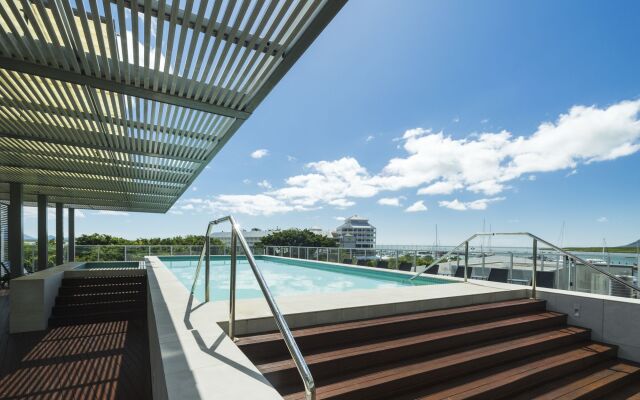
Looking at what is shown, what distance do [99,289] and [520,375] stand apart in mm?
8368

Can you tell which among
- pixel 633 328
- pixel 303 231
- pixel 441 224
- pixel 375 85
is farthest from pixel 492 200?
pixel 633 328

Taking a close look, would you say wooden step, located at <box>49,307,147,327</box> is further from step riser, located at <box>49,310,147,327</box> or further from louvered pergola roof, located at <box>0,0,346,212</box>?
louvered pergola roof, located at <box>0,0,346,212</box>

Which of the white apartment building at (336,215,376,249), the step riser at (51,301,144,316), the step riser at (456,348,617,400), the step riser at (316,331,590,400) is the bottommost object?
the white apartment building at (336,215,376,249)

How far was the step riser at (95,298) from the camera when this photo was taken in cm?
686

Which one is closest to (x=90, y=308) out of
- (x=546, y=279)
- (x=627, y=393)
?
(x=627, y=393)

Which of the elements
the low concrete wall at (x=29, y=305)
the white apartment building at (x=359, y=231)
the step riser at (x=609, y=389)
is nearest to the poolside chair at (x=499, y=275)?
the step riser at (x=609, y=389)

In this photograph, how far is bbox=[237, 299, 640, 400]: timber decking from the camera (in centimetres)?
242

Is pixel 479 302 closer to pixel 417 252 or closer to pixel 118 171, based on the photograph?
pixel 417 252

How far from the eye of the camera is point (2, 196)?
541 inches

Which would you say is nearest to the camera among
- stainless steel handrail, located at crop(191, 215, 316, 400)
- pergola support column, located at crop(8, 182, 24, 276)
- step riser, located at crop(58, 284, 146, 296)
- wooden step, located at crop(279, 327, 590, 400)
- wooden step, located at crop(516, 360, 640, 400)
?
stainless steel handrail, located at crop(191, 215, 316, 400)

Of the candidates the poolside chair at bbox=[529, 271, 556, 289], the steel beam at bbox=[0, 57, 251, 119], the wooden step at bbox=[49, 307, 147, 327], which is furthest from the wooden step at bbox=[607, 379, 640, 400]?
the wooden step at bbox=[49, 307, 147, 327]

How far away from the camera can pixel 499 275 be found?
6309mm

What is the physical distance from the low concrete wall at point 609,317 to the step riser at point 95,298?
27.2 ft

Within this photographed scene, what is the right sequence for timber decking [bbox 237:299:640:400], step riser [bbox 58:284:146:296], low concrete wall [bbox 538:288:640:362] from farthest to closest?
1. step riser [bbox 58:284:146:296]
2. low concrete wall [bbox 538:288:640:362]
3. timber decking [bbox 237:299:640:400]
